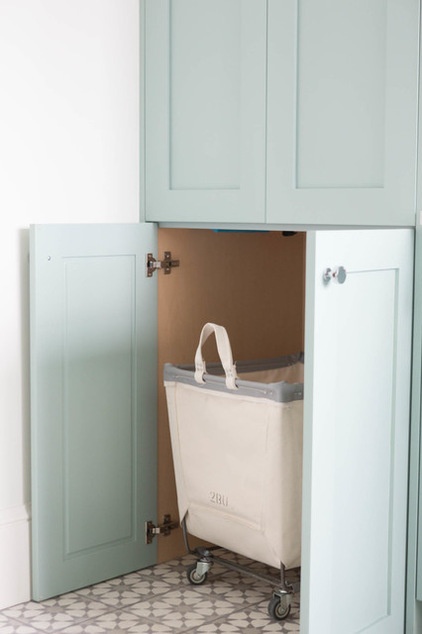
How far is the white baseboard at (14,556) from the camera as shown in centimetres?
279

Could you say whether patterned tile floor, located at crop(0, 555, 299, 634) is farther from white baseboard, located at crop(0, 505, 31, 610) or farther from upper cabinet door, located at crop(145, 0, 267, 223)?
upper cabinet door, located at crop(145, 0, 267, 223)

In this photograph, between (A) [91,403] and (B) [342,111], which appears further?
(A) [91,403]

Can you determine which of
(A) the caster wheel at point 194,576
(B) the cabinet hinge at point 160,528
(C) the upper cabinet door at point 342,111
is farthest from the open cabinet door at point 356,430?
(B) the cabinet hinge at point 160,528

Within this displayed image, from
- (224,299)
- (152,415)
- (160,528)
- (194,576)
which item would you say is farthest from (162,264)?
(194,576)

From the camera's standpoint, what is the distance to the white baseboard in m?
2.79

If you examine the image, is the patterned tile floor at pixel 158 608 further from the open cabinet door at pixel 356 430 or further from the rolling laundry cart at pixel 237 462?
the open cabinet door at pixel 356 430

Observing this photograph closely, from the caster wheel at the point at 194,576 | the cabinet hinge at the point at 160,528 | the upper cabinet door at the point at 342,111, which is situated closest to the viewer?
the upper cabinet door at the point at 342,111

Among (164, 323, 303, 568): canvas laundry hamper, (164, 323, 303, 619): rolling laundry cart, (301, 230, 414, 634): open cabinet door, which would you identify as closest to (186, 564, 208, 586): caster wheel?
(164, 323, 303, 619): rolling laundry cart

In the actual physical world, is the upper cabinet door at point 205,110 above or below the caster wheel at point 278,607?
above

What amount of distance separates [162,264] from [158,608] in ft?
3.39

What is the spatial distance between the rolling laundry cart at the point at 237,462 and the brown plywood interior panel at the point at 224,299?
0.23 m

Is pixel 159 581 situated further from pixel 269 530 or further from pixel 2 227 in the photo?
pixel 2 227

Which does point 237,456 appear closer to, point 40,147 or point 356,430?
point 356,430

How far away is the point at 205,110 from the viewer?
113 inches
